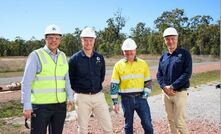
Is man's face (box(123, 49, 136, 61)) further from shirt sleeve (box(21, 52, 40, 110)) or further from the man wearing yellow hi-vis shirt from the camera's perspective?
shirt sleeve (box(21, 52, 40, 110))

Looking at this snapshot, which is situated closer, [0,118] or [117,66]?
[117,66]

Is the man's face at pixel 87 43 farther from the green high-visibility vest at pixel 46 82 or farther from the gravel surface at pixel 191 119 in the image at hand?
the gravel surface at pixel 191 119

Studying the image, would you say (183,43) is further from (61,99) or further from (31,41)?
(61,99)

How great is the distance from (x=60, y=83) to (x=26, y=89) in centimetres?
46

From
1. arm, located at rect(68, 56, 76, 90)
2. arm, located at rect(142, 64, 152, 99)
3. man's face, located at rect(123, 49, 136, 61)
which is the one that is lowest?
arm, located at rect(142, 64, 152, 99)

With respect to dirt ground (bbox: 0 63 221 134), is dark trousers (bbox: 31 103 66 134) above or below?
above

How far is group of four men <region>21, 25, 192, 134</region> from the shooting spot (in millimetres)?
4883

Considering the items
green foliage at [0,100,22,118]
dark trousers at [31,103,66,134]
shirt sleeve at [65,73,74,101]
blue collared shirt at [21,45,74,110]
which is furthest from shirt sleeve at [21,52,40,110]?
green foliage at [0,100,22,118]

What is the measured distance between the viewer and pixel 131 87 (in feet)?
19.4

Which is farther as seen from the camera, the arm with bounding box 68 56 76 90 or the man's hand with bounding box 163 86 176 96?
the man's hand with bounding box 163 86 176 96

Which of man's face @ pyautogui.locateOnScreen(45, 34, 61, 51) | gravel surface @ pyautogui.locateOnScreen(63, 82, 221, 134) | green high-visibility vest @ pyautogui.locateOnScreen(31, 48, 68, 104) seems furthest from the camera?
gravel surface @ pyautogui.locateOnScreen(63, 82, 221, 134)

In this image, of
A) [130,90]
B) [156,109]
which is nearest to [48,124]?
[130,90]

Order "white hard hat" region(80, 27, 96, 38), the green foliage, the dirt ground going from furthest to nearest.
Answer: the green foliage < the dirt ground < "white hard hat" region(80, 27, 96, 38)

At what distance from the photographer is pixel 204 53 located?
2889 inches
